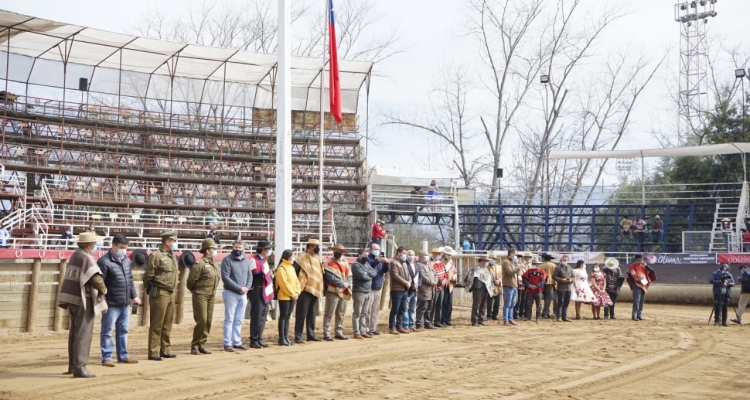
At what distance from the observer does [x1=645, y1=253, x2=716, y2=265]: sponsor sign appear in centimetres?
2833

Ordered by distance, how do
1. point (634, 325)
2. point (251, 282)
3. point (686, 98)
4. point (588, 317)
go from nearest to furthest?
1. point (251, 282)
2. point (634, 325)
3. point (588, 317)
4. point (686, 98)

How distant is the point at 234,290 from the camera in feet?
41.7

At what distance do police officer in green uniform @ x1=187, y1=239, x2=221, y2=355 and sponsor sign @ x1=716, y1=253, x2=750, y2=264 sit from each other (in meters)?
21.2

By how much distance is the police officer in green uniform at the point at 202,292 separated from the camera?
1219 cm

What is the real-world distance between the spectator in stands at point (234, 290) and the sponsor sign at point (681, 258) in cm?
1988

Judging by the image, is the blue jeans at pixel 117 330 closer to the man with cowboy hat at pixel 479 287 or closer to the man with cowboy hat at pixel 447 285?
the man with cowboy hat at pixel 447 285

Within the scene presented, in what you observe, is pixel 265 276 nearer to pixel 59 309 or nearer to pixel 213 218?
pixel 59 309

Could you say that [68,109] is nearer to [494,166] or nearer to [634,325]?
[494,166]

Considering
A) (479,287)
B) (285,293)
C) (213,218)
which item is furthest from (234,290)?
(213,218)

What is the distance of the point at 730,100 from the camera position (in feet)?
136

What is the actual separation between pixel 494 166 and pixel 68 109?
2287 centimetres

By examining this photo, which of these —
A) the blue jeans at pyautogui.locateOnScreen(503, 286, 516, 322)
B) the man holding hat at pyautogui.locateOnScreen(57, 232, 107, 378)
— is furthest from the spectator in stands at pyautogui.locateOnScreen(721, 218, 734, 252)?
the man holding hat at pyautogui.locateOnScreen(57, 232, 107, 378)

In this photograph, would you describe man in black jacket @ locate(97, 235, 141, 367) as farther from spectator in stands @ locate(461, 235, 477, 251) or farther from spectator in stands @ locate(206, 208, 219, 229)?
spectator in stands @ locate(461, 235, 477, 251)

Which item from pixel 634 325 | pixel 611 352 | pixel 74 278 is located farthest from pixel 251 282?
pixel 634 325
